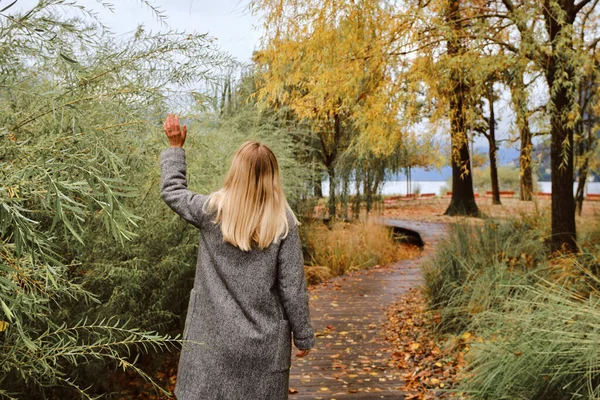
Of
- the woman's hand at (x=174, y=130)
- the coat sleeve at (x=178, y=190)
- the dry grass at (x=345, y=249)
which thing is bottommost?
the dry grass at (x=345, y=249)

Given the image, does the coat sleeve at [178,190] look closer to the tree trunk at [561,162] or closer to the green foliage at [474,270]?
the green foliage at [474,270]

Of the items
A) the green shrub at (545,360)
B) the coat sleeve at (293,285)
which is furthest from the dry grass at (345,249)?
the coat sleeve at (293,285)

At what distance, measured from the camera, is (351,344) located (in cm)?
576

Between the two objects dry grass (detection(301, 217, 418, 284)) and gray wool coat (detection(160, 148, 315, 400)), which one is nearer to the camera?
gray wool coat (detection(160, 148, 315, 400))

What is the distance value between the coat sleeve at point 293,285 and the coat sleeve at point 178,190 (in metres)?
0.41

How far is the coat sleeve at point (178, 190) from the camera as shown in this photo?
8.29ft

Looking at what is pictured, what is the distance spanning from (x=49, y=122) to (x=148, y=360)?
347cm

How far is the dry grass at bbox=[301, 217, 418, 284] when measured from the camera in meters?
10.8

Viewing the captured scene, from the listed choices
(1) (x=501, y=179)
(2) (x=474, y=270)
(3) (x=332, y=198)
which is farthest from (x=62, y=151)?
(1) (x=501, y=179)

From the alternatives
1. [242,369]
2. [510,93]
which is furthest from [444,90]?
[242,369]

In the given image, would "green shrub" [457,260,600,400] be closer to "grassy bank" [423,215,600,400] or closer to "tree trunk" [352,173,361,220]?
"grassy bank" [423,215,600,400]

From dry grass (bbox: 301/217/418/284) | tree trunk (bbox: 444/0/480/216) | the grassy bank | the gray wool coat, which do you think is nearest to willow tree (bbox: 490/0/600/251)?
tree trunk (bbox: 444/0/480/216)

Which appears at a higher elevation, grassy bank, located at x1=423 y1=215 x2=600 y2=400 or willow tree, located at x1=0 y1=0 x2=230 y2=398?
willow tree, located at x1=0 y1=0 x2=230 y2=398

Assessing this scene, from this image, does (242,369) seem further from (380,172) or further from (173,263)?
(380,172)
